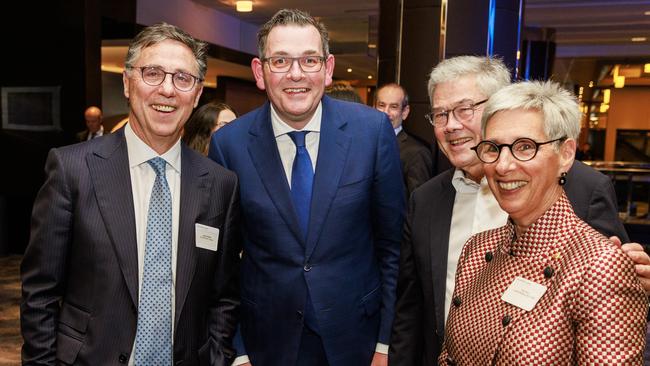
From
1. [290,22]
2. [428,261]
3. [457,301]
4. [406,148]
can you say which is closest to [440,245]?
[428,261]

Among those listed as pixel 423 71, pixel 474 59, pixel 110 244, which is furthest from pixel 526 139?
pixel 423 71

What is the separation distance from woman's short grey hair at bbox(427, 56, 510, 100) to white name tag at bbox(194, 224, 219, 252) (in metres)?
0.81

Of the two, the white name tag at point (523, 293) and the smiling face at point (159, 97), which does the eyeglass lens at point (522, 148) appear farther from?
the smiling face at point (159, 97)

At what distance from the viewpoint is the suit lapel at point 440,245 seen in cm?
169

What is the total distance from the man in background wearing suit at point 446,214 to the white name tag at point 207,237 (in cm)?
59

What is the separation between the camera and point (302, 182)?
6.15 feet

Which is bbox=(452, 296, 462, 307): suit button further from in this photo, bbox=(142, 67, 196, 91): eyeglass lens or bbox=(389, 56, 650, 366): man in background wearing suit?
bbox=(142, 67, 196, 91): eyeglass lens

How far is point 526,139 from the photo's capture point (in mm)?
1221

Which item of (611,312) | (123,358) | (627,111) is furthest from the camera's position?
(627,111)

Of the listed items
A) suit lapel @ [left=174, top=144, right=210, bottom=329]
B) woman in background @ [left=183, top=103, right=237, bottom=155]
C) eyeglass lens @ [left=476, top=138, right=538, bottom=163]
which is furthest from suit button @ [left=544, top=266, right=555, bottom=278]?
woman in background @ [left=183, top=103, right=237, bottom=155]

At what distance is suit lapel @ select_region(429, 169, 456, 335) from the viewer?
5.55 ft

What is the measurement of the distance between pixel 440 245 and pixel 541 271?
20.3 inches

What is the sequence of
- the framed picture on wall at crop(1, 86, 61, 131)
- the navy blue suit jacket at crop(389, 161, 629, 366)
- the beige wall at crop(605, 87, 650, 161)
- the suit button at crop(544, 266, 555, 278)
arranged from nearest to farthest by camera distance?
the suit button at crop(544, 266, 555, 278) < the navy blue suit jacket at crop(389, 161, 629, 366) < the framed picture on wall at crop(1, 86, 61, 131) < the beige wall at crop(605, 87, 650, 161)

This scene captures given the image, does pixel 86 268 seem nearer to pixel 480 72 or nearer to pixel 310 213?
pixel 310 213
